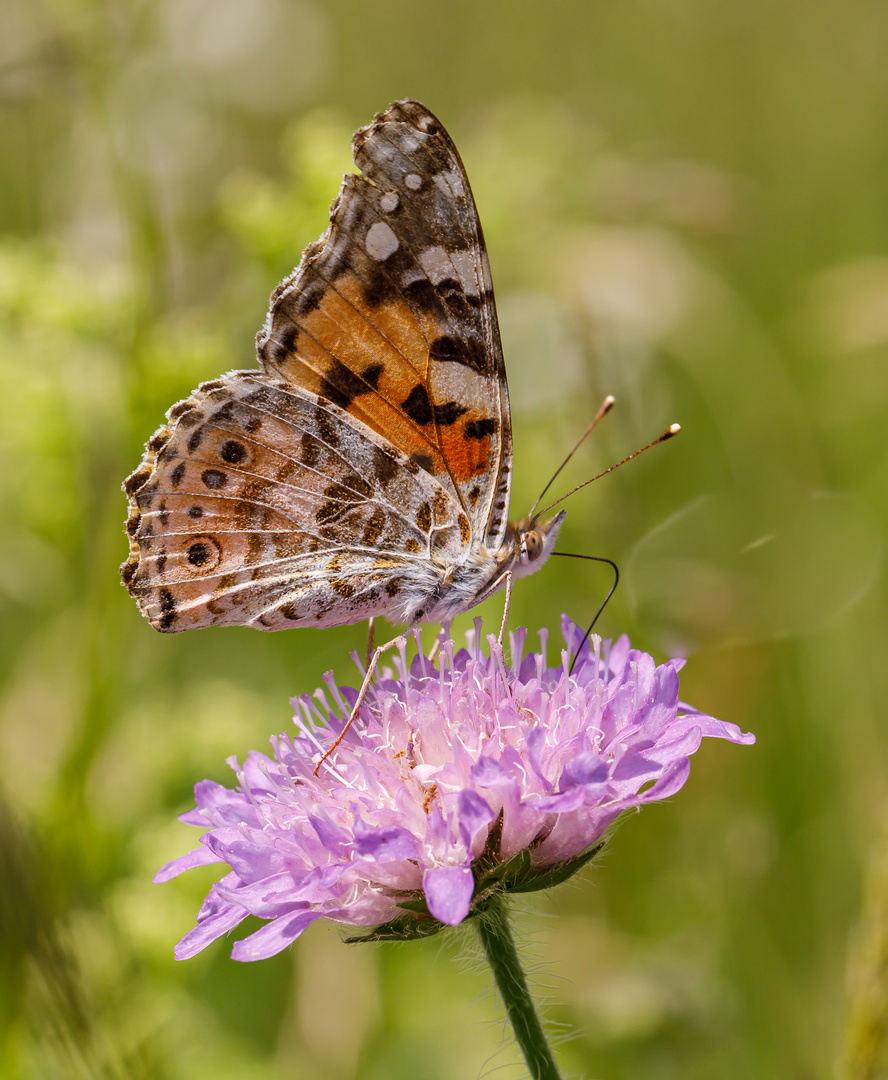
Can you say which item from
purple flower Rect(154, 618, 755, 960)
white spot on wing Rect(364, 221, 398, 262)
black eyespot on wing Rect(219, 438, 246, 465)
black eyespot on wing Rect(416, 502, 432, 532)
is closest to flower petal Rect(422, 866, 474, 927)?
purple flower Rect(154, 618, 755, 960)

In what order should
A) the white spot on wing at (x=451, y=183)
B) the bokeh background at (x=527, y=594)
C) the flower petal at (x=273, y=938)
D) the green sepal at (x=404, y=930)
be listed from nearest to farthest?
the flower petal at (x=273, y=938)
the green sepal at (x=404, y=930)
the white spot on wing at (x=451, y=183)
the bokeh background at (x=527, y=594)

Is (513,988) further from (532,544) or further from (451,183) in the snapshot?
(451,183)

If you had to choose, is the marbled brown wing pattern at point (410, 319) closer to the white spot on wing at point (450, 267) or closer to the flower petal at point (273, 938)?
the white spot on wing at point (450, 267)

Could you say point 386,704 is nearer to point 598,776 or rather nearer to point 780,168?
point 598,776

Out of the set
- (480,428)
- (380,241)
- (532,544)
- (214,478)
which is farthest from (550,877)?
(380,241)

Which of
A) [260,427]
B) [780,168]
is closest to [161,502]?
[260,427]

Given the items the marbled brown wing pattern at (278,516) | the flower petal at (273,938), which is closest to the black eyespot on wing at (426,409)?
the marbled brown wing pattern at (278,516)
